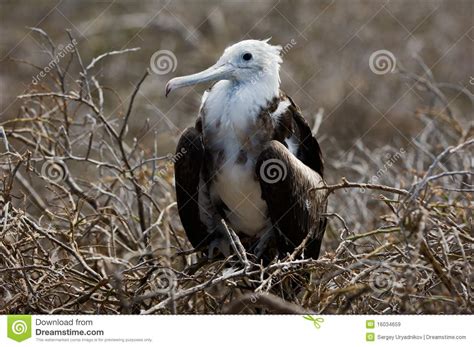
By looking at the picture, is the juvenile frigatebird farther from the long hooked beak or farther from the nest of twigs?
the nest of twigs

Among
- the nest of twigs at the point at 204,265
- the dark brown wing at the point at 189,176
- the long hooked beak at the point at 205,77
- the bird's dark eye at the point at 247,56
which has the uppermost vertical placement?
the bird's dark eye at the point at 247,56

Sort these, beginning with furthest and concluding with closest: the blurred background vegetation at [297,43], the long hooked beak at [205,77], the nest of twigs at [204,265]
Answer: the blurred background vegetation at [297,43] < the long hooked beak at [205,77] < the nest of twigs at [204,265]

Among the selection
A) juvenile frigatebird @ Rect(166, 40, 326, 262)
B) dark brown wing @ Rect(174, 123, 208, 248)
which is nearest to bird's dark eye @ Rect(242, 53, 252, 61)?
juvenile frigatebird @ Rect(166, 40, 326, 262)

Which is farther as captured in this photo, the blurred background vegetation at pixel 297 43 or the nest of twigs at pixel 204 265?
the blurred background vegetation at pixel 297 43

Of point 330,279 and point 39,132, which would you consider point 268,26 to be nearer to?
point 39,132

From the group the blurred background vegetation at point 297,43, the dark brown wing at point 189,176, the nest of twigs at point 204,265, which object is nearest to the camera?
the nest of twigs at point 204,265

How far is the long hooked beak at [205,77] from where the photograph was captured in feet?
12.3

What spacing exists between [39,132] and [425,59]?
12.2 feet

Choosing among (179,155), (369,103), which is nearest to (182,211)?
(179,155)

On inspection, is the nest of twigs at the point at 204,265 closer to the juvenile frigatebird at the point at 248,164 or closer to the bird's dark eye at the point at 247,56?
the juvenile frigatebird at the point at 248,164

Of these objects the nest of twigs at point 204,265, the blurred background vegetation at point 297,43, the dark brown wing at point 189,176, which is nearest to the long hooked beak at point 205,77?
the dark brown wing at point 189,176

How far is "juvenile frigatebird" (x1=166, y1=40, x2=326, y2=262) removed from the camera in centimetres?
381

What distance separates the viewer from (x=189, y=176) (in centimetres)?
386

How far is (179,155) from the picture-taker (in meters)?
3.85
